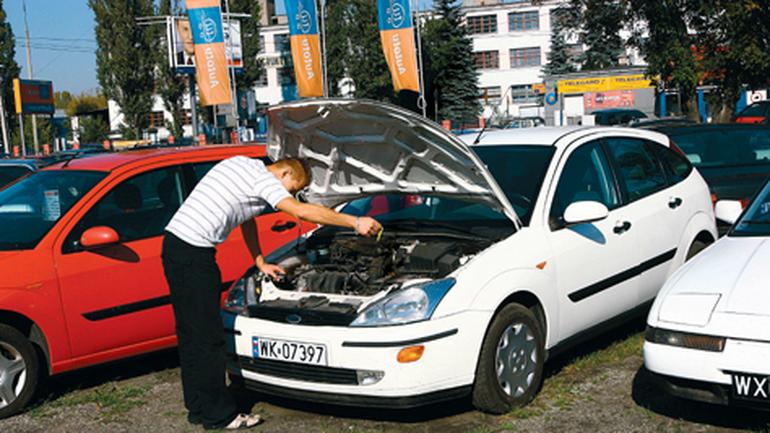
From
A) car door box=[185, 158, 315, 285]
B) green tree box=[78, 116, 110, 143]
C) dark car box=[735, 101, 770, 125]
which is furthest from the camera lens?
green tree box=[78, 116, 110, 143]

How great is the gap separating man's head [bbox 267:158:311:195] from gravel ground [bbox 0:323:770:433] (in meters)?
1.38

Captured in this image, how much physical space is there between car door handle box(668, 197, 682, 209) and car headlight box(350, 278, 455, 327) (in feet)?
7.82

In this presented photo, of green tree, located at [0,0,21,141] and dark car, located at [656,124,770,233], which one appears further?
green tree, located at [0,0,21,141]

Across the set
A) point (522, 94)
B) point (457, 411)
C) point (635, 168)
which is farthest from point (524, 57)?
point (457, 411)

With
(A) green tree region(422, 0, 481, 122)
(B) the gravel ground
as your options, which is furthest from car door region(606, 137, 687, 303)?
(A) green tree region(422, 0, 481, 122)

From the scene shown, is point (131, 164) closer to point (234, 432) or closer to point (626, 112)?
point (234, 432)

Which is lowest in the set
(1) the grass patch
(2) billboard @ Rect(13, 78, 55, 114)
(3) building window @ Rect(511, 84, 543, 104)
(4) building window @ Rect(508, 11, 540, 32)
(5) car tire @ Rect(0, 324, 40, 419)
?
(1) the grass patch

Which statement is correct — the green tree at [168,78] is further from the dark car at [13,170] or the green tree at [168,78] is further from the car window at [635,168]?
the car window at [635,168]

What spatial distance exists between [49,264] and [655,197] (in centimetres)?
416

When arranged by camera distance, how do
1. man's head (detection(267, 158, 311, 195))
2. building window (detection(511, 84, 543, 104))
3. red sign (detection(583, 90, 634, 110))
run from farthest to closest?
building window (detection(511, 84, 543, 104)), red sign (detection(583, 90, 634, 110)), man's head (detection(267, 158, 311, 195))

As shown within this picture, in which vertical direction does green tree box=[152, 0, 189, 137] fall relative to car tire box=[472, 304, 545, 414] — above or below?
above

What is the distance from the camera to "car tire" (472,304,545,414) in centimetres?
468

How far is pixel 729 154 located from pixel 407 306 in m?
6.03

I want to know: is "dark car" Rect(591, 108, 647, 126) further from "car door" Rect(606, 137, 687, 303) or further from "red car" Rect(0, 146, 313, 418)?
"red car" Rect(0, 146, 313, 418)
